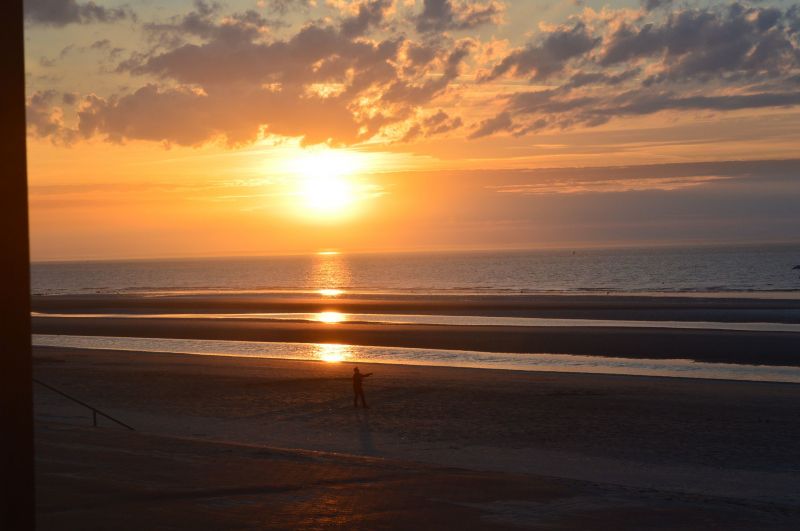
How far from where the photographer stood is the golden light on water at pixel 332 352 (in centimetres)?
3826

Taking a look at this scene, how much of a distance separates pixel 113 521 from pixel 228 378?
20185 mm

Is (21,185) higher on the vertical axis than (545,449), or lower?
higher

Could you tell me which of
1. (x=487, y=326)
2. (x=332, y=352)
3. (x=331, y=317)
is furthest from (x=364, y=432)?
(x=331, y=317)

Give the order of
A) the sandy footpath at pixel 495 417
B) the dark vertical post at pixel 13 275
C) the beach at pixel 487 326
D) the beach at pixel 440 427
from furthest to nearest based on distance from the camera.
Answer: the beach at pixel 487 326, the sandy footpath at pixel 495 417, the beach at pixel 440 427, the dark vertical post at pixel 13 275

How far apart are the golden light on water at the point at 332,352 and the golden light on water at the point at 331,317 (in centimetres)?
1582

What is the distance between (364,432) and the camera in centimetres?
2092

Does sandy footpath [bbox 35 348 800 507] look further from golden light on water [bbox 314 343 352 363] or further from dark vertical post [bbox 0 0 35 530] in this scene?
dark vertical post [bbox 0 0 35 530]

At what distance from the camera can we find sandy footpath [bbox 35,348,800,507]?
17.2 m

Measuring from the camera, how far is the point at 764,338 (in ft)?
140

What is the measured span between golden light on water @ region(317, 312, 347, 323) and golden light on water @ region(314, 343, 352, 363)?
15.8 metres

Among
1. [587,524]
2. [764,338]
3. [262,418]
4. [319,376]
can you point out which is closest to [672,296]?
[764,338]

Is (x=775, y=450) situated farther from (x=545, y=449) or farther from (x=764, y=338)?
(x=764, y=338)

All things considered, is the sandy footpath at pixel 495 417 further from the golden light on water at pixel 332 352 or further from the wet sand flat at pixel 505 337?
the wet sand flat at pixel 505 337

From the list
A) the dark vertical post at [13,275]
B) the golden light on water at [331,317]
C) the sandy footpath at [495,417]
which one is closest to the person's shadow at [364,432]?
the sandy footpath at [495,417]
